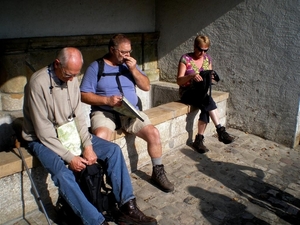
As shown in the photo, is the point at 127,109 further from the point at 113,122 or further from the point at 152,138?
the point at 152,138

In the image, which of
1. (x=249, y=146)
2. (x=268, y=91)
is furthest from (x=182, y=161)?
(x=268, y=91)

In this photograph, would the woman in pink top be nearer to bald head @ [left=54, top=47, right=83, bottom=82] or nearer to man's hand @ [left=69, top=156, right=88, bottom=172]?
bald head @ [left=54, top=47, right=83, bottom=82]

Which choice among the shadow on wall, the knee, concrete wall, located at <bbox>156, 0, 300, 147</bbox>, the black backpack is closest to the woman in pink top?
concrete wall, located at <bbox>156, 0, 300, 147</bbox>

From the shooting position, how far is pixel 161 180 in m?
3.56

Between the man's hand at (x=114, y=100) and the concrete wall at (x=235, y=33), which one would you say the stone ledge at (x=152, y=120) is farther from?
the concrete wall at (x=235, y=33)

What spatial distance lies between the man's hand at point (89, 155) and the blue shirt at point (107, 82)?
0.77 metres

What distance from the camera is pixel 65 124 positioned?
2877 mm

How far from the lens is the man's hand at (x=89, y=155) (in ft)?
9.40

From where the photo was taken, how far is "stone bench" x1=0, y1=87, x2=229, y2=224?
283cm

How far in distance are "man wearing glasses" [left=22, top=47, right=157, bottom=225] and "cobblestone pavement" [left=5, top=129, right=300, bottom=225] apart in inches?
17.8

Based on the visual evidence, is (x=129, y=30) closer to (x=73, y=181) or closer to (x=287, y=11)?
(x=287, y=11)

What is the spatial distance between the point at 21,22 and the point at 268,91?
371 cm

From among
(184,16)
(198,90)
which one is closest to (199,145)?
(198,90)

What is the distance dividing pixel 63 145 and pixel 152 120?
1.48m
